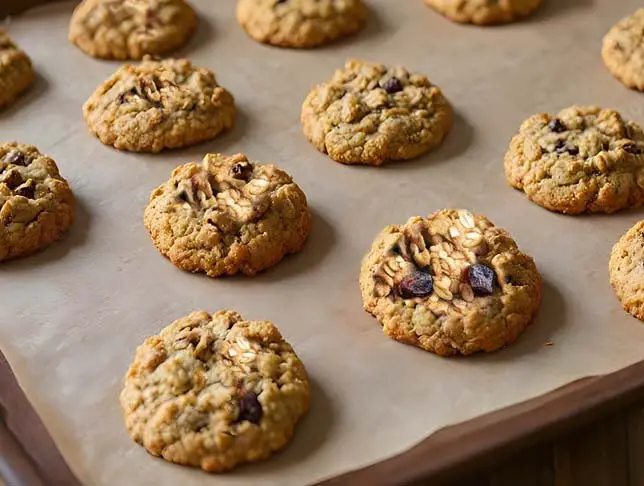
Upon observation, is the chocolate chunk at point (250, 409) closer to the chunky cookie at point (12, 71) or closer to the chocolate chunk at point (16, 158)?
the chocolate chunk at point (16, 158)

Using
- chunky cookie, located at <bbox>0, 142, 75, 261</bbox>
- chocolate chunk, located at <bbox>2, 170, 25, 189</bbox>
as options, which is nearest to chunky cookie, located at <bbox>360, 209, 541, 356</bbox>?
chunky cookie, located at <bbox>0, 142, 75, 261</bbox>

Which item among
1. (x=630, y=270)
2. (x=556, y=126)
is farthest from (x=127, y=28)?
(x=630, y=270)

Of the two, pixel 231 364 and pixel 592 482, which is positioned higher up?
pixel 231 364

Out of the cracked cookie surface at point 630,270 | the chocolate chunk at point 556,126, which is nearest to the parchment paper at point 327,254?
the cracked cookie surface at point 630,270

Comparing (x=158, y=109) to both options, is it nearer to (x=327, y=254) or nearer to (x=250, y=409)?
(x=327, y=254)

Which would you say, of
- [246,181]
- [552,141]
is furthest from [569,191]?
[246,181]

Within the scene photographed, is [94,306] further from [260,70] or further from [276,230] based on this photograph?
[260,70]
